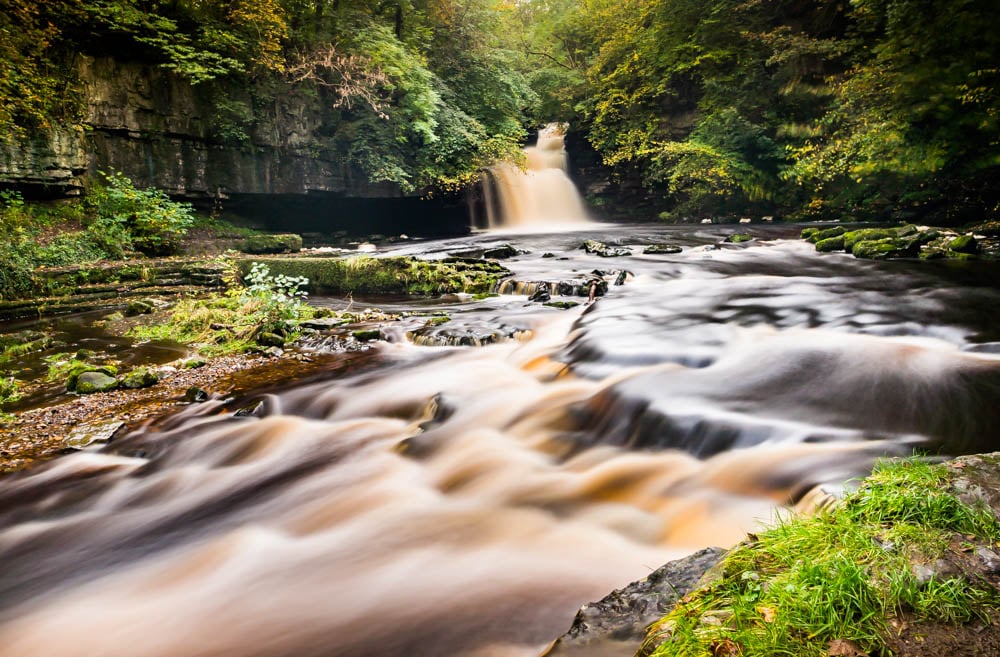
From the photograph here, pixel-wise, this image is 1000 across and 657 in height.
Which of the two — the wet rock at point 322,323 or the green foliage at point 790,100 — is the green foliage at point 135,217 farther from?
the green foliage at point 790,100

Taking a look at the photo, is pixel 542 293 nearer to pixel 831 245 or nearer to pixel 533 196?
pixel 831 245

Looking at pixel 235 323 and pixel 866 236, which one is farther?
pixel 866 236

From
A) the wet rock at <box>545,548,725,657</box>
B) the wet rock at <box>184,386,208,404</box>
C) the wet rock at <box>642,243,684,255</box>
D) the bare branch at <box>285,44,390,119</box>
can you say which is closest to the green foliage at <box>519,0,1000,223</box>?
the wet rock at <box>642,243,684,255</box>

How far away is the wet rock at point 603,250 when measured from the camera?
14075 millimetres

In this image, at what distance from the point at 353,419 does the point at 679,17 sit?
22656mm

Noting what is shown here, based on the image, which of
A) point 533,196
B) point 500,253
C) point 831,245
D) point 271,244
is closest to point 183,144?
point 271,244

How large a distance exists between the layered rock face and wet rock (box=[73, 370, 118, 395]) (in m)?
10.6

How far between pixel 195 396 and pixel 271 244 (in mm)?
11882

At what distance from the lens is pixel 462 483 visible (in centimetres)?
379

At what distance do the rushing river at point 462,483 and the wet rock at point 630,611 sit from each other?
0.37 meters

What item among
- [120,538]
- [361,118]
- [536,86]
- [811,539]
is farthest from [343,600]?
[536,86]

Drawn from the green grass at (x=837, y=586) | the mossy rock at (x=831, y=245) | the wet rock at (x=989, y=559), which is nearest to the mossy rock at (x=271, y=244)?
the mossy rock at (x=831, y=245)

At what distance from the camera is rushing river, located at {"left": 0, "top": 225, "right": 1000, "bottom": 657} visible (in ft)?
8.16

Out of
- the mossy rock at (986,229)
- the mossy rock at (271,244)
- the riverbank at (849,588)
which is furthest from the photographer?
the mossy rock at (271,244)
